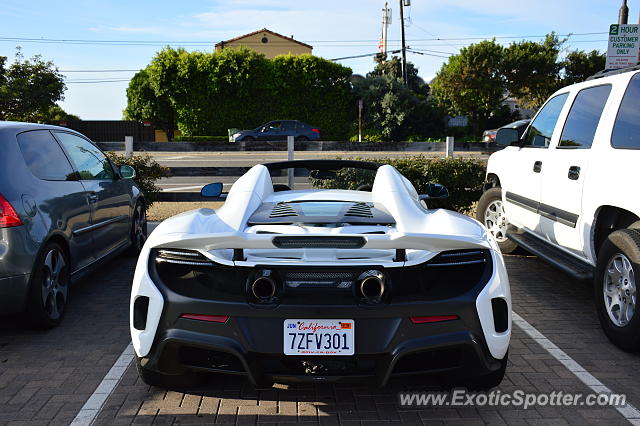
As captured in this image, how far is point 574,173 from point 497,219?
235 cm

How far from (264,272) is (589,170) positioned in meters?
Answer: 3.10

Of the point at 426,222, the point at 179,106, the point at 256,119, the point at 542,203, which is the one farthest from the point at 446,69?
the point at 426,222

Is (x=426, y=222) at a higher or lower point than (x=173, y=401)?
higher

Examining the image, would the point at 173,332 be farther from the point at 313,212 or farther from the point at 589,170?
the point at 589,170

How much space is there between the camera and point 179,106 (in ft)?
121

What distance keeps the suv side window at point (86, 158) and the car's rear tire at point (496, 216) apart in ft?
14.6

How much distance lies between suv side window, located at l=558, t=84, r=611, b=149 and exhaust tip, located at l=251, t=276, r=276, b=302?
3292 mm

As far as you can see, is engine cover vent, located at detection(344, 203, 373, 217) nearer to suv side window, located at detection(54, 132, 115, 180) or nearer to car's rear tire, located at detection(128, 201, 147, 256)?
suv side window, located at detection(54, 132, 115, 180)

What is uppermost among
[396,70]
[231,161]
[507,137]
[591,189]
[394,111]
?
[396,70]

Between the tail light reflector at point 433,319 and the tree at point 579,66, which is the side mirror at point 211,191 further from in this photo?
the tree at point 579,66

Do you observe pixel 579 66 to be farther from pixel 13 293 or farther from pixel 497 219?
pixel 13 293

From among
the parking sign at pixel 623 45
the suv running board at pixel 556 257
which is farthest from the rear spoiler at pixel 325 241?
the parking sign at pixel 623 45

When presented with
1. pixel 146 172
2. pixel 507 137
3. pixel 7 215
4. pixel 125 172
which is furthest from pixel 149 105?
pixel 7 215

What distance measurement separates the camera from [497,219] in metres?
7.35
